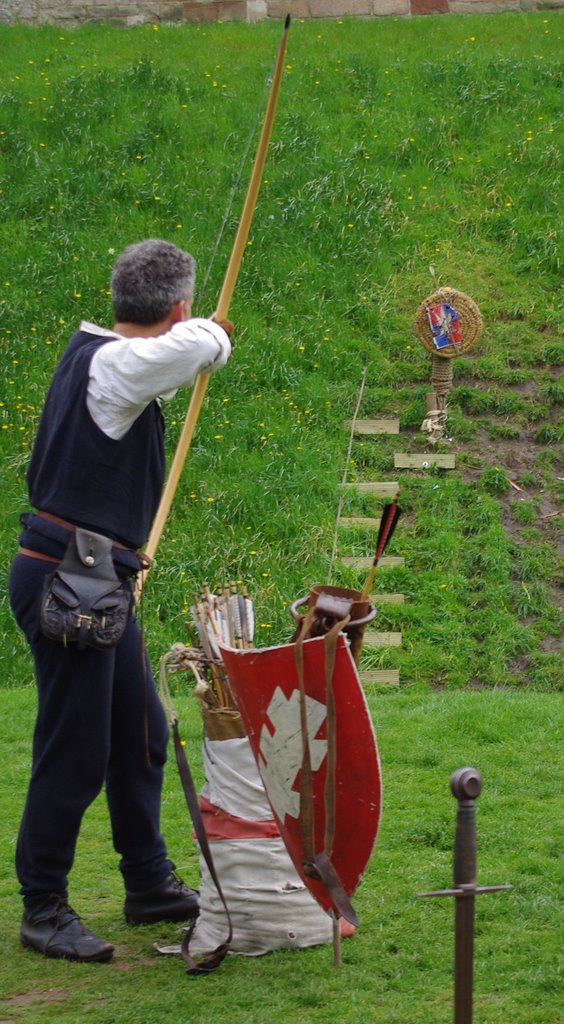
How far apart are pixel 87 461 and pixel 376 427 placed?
615 centimetres

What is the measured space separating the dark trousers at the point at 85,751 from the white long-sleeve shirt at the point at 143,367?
498 mm

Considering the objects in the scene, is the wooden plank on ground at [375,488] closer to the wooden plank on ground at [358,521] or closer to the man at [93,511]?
the wooden plank on ground at [358,521]

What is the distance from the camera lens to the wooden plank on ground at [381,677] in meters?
7.61

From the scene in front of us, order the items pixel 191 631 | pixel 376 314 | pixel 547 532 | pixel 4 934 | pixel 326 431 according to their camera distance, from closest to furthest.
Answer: pixel 4 934 < pixel 191 631 < pixel 547 532 < pixel 326 431 < pixel 376 314

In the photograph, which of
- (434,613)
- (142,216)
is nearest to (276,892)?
(434,613)

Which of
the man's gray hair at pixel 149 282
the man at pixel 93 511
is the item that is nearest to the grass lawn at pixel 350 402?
the man at pixel 93 511

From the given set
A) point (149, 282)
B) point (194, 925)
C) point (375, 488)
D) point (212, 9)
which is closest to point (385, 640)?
point (375, 488)

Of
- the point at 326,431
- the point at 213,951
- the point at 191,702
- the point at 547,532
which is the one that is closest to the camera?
the point at 213,951

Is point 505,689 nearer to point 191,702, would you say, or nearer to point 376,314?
point 191,702

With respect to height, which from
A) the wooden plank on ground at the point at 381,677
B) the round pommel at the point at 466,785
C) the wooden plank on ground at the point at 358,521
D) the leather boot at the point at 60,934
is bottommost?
the wooden plank on ground at the point at 381,677

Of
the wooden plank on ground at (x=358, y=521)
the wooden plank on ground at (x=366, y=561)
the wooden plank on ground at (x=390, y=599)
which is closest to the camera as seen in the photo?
the wooden plank on ground at (x=390, y=599)

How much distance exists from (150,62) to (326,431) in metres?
7.26

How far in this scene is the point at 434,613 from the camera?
26.9 feet

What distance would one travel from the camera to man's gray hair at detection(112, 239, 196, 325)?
3.82m
